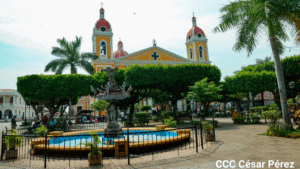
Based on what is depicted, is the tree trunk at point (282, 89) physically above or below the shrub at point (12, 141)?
above

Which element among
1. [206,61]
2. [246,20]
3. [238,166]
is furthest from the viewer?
[206,61]

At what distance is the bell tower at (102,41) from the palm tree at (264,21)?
2590 cm

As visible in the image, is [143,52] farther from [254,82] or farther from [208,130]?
[208,130]

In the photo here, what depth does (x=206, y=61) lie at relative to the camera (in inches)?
1603

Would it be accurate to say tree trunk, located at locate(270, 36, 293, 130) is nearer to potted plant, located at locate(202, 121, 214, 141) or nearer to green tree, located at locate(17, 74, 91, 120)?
potted plant, located at locate(202, 121, 214, 141)

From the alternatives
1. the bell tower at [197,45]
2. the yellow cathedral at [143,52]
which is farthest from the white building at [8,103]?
the bell tower at [197,45]

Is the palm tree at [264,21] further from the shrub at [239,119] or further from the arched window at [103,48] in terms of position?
the arched window at [103,48]

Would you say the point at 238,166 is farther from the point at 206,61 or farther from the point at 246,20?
the point at 206,61

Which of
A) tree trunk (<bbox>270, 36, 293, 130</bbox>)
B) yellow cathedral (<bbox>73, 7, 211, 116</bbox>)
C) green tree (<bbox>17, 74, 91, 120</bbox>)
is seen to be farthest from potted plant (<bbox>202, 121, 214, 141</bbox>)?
yellow cathedral (<bbox>73, 7, 211, 116</bbox>)

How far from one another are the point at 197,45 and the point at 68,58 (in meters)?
27.0

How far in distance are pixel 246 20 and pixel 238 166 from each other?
31.3ft

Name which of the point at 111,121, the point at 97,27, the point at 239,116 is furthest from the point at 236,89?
the point at 97,27

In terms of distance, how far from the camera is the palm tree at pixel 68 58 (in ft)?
76.1

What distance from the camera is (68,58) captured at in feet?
77.9
